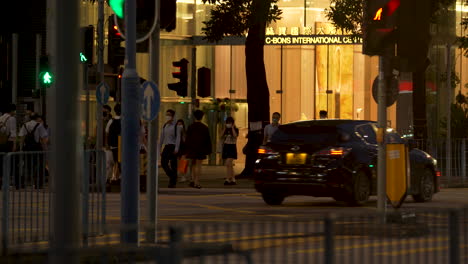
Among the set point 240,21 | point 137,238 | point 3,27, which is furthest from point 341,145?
point 3,27

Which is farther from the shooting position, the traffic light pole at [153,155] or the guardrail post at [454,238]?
the traffic light pole at [153,155]

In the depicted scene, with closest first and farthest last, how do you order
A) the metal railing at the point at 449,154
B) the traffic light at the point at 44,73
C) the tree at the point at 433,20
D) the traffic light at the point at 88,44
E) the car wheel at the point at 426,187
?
1. the car wheel at the point at 426,187
2. the metal railing at the point at 449,154
3. the traffic light at the point at 88,44
4. the traffic light at the point at 44,73
5. the tree at the point at 433,20

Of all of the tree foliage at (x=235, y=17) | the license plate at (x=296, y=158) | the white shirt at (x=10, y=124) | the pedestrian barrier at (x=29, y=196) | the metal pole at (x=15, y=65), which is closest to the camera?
the pedestrian barrier at (x=29, y=196)

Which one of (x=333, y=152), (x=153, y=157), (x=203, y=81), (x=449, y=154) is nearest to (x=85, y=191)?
(x=153, y=157)

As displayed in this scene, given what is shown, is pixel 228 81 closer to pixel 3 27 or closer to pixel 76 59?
pixel 3 27

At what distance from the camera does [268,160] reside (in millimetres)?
21078

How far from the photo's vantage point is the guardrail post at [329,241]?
6.80m

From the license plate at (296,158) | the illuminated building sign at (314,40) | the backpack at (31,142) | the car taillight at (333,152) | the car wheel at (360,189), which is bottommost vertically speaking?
the car wheel at (360,189)

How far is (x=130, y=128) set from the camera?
12930 millimetres

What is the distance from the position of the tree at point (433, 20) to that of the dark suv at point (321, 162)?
28.3ft

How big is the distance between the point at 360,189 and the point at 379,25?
5.85 metres

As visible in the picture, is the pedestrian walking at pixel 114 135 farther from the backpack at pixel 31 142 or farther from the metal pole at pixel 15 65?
the metal pole at pixel 15 65

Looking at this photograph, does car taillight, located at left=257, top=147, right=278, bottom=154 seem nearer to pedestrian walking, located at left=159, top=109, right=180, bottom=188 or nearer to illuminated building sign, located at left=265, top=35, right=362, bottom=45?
pedestrian walking, located at left=159, top=109, right=180, bottom=188

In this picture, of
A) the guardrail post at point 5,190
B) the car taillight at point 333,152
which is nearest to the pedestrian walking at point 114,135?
the car taillight at point 333,152
